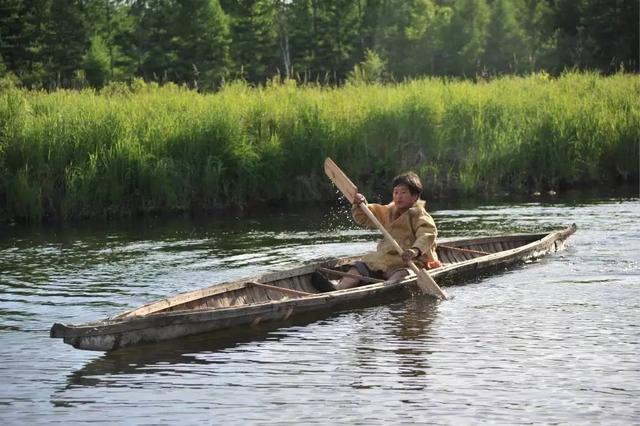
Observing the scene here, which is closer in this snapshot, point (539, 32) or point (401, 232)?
point (401, 232)

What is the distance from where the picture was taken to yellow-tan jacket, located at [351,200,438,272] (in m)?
11.1

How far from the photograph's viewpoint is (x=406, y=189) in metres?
11.2

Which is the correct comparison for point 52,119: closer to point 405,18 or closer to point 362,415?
point 362,415

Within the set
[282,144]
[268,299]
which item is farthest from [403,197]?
[282,144]

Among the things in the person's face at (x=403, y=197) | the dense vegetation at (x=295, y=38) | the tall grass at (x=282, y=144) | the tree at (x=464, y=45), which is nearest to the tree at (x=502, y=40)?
the dense vegetation at (x=295, y=38)

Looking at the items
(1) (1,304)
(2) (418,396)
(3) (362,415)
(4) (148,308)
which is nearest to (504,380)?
(2) (418,396)

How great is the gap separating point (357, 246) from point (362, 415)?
7472 millimetres

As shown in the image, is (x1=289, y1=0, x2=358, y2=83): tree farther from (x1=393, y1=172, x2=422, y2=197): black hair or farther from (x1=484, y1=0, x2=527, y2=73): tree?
(x1=393, y1=172, x2=422, y2=197): black hair

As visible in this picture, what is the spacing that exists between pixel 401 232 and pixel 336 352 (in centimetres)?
255

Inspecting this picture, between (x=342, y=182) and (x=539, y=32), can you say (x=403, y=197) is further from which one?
(x=539, y=32)

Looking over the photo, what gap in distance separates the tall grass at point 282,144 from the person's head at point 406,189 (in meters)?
7.21

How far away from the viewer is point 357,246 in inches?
579

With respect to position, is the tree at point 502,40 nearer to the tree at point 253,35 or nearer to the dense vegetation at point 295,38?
the dense vegetation at point 295,38

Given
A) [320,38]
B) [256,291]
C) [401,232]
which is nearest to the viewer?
[256,291]
